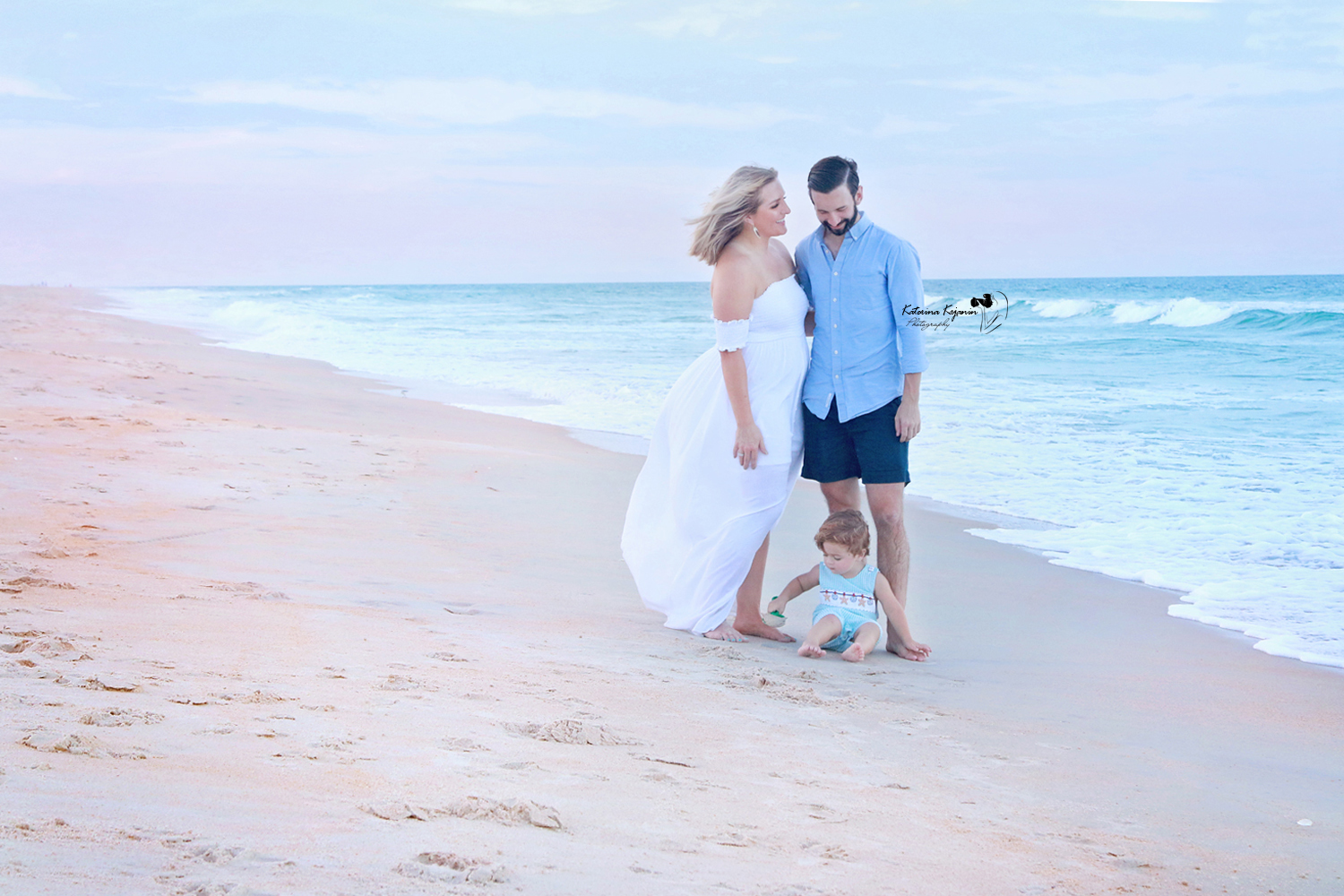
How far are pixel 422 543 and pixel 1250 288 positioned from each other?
51.1m

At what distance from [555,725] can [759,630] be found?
1.53 meters

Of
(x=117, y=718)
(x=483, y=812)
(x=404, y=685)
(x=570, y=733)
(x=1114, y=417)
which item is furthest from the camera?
(x=1114, y=417)

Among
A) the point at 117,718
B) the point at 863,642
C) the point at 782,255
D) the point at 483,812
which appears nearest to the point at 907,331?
the point at 782,255

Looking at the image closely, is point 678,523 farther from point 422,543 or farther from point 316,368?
point 316,368

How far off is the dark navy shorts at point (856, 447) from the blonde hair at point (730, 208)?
69 cm

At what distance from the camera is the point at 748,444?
3.68 metres

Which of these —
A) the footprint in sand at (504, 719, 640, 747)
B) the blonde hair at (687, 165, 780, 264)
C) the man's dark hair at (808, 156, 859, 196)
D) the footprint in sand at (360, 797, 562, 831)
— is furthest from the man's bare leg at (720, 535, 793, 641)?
the footprint in sand at (360, 797, 562, 831)

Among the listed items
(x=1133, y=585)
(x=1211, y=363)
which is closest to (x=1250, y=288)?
(x=1211, y=363)

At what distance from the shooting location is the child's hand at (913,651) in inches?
145

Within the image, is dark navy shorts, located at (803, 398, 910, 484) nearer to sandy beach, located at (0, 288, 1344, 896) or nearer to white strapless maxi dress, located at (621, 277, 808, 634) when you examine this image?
white strapless maxi dress, located at (621, 277, 808, 634)

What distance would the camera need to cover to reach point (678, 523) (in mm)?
3871

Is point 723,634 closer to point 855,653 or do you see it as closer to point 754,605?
point 754,605

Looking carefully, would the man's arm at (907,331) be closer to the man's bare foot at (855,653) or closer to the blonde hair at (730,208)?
the blonde hair at (730,208)

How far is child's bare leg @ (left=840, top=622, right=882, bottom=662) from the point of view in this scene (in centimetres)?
358
